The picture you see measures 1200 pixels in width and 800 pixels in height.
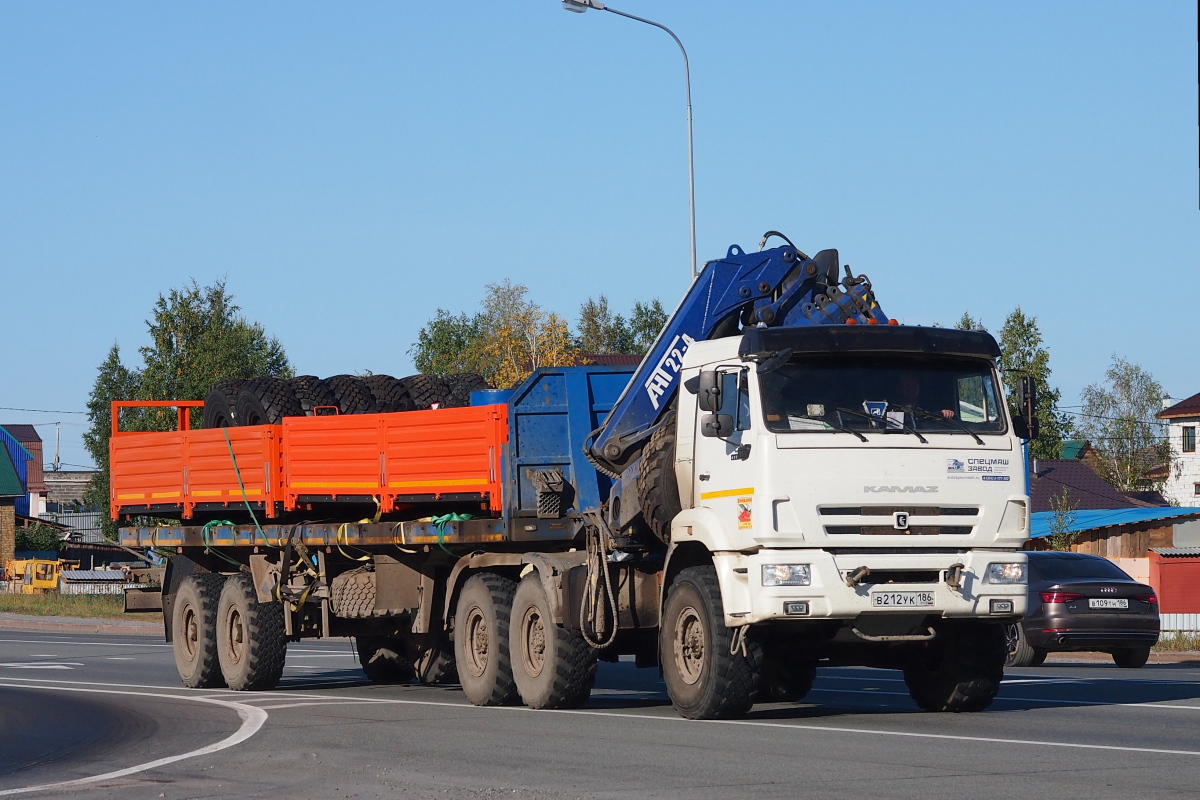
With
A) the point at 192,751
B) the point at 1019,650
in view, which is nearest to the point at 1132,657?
the point at 1019,650

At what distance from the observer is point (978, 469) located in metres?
12.1

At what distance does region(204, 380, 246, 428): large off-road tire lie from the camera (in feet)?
62.7

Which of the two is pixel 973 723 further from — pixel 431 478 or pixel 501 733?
pixel 431 478

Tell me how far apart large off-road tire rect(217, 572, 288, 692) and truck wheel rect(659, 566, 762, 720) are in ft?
21.5

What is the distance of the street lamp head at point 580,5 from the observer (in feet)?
81.0

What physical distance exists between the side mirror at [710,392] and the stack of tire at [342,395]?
20.2ft

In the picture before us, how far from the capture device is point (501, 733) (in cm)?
1206

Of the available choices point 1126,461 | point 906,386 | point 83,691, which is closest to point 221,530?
point 83,691

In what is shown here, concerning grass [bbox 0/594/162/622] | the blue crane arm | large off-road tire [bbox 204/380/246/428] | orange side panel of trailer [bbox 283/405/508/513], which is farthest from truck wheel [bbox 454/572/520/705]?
grass [bbox 0/594/162/622]

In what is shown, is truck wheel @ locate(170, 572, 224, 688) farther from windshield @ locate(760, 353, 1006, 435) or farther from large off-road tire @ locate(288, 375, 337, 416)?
windshield @ locate(760, 353, 1006, 435)

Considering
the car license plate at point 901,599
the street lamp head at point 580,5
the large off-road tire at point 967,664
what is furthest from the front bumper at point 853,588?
the street lamp head at point 580,5

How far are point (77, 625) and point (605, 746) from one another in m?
32.5

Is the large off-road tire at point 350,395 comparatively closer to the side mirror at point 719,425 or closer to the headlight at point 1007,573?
the side mirror at point 719,425

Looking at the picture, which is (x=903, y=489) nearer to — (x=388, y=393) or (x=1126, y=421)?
(x=388, y=393)
